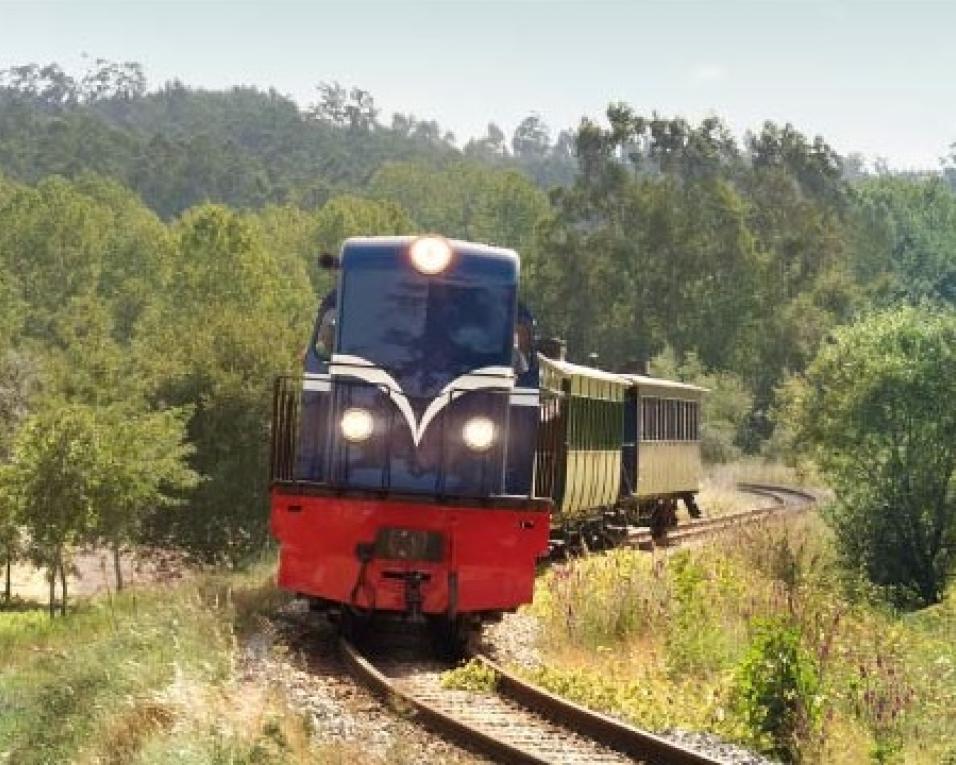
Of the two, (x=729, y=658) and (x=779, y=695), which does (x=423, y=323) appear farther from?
(x=779, y=695)

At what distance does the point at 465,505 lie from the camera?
13.6m

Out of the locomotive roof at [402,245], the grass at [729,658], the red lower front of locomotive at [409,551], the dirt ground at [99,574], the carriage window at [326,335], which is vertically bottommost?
the dirt ground at [99,574]

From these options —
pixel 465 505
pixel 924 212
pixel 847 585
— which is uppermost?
pixel 924 212

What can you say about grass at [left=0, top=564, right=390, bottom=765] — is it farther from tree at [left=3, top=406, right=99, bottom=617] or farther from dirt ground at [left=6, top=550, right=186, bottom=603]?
dirt ground at [left=6, top=550, right=186, bottom=603]

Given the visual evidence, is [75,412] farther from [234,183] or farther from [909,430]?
Result: [234,183]

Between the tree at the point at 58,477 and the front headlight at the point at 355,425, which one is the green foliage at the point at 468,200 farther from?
the front headlight at the point at 355,425

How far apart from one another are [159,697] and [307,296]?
65646mm

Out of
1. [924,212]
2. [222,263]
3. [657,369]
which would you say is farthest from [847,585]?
[924,212]

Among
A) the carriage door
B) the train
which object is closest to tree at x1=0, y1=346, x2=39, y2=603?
the carriage door

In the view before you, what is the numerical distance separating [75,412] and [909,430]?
60.2 ft

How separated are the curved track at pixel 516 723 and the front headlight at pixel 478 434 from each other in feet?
6.65

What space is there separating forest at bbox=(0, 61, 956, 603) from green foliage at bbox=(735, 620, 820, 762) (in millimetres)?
22981

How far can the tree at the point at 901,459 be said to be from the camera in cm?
2778

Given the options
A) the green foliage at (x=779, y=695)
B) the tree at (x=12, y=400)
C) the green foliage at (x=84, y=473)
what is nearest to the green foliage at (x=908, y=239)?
the tree at (x=12, y=400)
